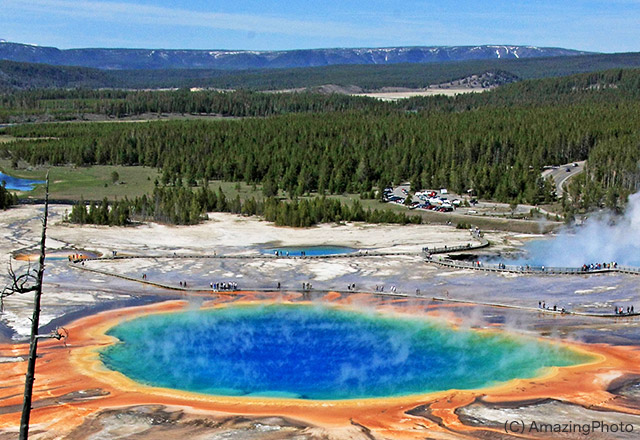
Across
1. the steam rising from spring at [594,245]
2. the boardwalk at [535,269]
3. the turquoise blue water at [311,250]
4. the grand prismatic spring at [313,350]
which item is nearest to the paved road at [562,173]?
the steam rising from spring at [594,245]

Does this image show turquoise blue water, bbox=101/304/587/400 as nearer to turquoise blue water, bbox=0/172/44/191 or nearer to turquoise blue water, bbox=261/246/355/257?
turquoise blue water, bbox=261/246/355/257

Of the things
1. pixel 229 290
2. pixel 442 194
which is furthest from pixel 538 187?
pixel 229 290

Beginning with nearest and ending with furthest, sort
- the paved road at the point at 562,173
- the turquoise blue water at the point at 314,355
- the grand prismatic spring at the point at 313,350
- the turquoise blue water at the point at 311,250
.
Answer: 1. the grand prismatic spring at the point at 313,350
2. the turquoise blue water at the point at 314,355
3. the turquoise blue water at the point at 311,250
4. the paved road at the point at 562,173

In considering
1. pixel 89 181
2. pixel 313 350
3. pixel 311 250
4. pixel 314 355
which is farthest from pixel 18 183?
pixel 314 355

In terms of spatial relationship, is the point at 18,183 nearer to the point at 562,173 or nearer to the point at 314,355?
the point at 562,173

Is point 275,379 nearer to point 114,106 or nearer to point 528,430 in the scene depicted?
point 528,430

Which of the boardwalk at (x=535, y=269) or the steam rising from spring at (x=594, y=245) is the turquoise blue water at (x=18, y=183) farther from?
the steam rising from spring at (x=594, y=245)

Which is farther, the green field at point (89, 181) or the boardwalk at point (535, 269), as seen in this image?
the green field at point (89, 181)

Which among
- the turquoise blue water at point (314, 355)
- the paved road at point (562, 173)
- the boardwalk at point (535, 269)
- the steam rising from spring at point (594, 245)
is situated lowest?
the turquoise blue water at point (314, 355)
